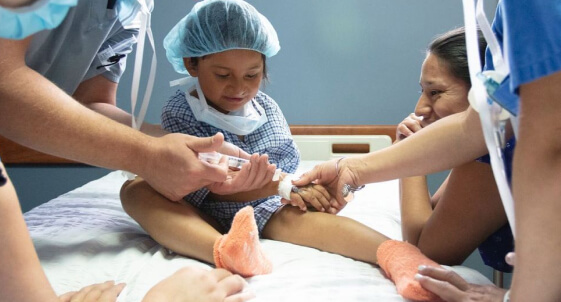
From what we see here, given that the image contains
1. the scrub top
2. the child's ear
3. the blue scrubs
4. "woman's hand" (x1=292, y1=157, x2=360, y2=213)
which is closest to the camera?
the blue scrubs

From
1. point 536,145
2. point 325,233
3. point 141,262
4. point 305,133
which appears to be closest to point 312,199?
Answer: point 325,233

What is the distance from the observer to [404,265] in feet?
3.52

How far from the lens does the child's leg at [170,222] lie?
122cm

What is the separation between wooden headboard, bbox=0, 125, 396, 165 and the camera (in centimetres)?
267

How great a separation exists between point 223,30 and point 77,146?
583 mm

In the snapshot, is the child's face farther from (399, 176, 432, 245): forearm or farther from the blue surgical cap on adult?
(399, 176, 432, 245): forearm

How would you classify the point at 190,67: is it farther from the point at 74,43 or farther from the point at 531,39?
the point at 531,39

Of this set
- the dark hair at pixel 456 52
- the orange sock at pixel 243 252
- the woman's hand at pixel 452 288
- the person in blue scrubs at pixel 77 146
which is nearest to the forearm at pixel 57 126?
the person in blue scrubs at pixel 77 146

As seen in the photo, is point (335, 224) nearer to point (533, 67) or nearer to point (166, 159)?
point (166, 159)

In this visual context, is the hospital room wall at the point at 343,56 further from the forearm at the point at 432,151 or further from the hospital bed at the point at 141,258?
the forearm at the point at 432,151

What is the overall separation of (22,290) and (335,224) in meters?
0.72

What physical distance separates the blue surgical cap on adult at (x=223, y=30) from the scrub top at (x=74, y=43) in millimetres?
199

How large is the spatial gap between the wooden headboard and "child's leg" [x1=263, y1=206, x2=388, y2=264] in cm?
126

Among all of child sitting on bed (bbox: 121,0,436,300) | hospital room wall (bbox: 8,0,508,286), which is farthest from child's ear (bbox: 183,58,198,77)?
hospital room wall (bbox: 8,0,508,286)
